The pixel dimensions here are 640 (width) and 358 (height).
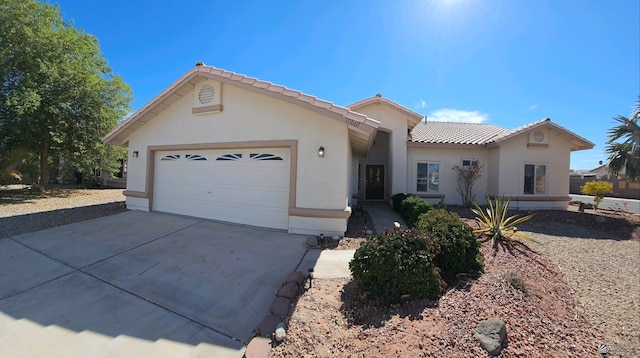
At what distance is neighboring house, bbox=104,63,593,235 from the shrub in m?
2.54

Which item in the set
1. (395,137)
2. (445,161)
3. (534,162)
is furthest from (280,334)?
(534,162)

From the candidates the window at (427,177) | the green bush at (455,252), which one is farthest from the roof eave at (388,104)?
the green bush at (455,252)

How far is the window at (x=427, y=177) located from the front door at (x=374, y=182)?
9.83 ft

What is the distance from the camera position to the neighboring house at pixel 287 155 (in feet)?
24.1

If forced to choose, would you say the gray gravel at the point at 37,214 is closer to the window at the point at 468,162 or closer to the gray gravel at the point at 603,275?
the gray gravel at the point at 603,275

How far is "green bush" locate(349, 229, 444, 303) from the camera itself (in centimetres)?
373

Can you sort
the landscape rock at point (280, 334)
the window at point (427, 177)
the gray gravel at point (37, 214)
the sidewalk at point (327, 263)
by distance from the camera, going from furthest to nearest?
1. the window at point (427, 177)
2. the gray gravel at point (37, 214)
3. the sidewalk at point (327, 263)
4. the landscape rock at point (280, 334)

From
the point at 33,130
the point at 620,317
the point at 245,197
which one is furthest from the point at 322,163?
the point at 33,130

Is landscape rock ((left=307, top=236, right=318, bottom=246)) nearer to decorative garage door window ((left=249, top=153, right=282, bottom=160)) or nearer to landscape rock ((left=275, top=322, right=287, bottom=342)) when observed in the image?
decorative garage door window ((left=249, top=153, right=282, bottom=160))

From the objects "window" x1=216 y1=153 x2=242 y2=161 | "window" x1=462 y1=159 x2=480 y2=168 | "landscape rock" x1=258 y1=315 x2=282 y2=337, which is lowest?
"landscape rock" x1=258 y1=315 x2=282 y2=337

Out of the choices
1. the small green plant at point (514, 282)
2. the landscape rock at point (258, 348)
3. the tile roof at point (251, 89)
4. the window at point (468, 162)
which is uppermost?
the tile roof at point (251, 89)

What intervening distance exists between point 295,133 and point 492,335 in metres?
6.15

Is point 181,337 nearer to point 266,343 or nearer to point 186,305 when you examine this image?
point 186,305

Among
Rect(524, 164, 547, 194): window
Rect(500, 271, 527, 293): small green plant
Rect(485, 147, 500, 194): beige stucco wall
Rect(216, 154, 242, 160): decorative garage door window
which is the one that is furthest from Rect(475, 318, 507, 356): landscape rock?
Rect(524, 164, 547, 194): window
